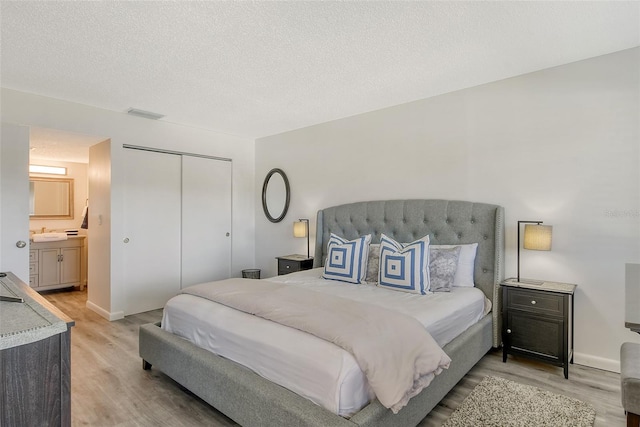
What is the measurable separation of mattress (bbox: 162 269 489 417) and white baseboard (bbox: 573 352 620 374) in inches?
30.2

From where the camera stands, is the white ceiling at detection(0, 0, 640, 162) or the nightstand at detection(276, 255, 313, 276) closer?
the white ceiling at detection(0, 0, 640, 162)

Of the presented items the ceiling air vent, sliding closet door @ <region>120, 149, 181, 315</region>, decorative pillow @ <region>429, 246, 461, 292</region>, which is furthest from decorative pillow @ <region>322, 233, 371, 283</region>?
the ceiling air vent

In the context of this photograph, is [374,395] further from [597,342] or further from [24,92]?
[24,92]

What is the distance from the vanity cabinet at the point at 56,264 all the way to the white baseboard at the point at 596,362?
6.77m

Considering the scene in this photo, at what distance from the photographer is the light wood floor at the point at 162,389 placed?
208cm

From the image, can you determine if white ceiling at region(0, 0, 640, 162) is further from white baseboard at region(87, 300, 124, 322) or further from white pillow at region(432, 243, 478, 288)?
white baseboard at region(87, 300, 124, 322)

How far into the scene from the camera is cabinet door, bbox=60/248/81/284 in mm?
5488

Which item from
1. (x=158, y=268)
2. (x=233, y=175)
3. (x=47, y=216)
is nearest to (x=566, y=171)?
(x=233, y=175)

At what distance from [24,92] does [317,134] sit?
322cm

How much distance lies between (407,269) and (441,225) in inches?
30.6

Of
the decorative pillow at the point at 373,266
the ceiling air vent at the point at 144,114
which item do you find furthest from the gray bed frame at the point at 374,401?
the ceiling air vent at the point at 144,114

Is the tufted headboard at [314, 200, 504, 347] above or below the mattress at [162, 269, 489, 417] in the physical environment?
above

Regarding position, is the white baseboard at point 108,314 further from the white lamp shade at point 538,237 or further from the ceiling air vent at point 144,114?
the white lamp shade at point 538,237

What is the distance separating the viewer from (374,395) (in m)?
1.66
